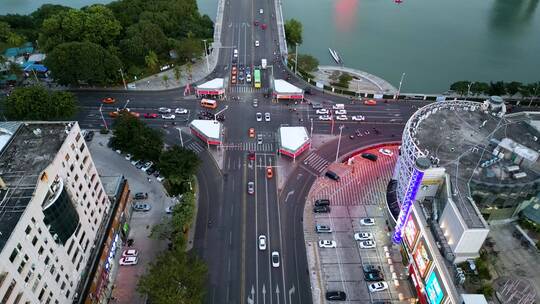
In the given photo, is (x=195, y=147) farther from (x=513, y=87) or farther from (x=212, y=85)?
(x=513, y=87)

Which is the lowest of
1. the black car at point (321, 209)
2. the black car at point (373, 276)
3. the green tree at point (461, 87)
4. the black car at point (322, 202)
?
the black car at point (373, 276)

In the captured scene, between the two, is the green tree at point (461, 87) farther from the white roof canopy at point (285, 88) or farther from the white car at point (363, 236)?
the white car at point (363, 236)

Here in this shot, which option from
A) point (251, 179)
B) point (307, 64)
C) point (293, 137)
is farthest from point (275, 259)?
point (307, 64)

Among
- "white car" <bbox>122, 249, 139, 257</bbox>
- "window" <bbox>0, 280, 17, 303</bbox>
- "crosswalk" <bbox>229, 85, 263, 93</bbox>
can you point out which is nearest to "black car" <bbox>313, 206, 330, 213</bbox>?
"white car" <bbox>122, 249, 139, 257</bbox>

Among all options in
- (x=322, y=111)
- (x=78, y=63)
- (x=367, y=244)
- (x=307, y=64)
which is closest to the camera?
(x=367, y=244)

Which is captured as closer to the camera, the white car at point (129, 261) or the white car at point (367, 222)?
Answer: the white car at point (129, 261)

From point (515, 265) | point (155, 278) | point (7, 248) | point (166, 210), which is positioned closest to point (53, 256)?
point (7, 248)

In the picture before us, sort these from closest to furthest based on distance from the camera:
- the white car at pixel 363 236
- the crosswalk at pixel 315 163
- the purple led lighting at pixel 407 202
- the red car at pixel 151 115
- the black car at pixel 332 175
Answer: the purple led lighting at pixel 407 202 < the white car at pixel 363 236 < the black car at pixel 332 175 < the crosswalk at pixel 315 163 < the red car at pixel 151 115

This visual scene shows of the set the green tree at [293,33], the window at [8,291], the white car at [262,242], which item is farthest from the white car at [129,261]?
the green tree at [293,33]
